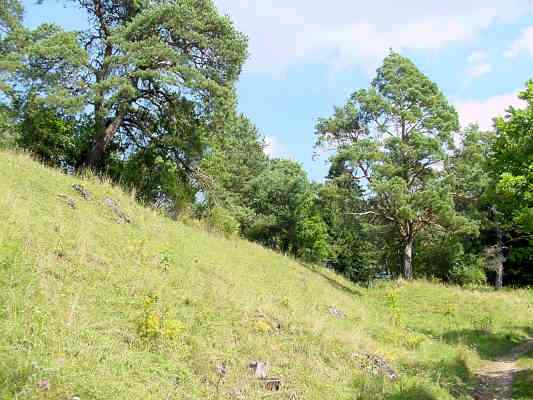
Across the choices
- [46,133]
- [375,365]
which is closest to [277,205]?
[46,133]

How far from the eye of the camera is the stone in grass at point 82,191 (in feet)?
46.6

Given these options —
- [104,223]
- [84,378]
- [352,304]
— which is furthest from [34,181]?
[352,304]

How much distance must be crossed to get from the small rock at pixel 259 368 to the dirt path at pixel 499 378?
522cm

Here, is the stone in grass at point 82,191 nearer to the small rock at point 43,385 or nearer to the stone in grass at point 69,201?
the stone in grass at point 69,201

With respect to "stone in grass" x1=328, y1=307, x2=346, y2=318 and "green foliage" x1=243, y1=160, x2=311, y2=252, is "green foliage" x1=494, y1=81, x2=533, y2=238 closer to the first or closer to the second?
"stone in grass" x1=328, y1=307, x2=346, y2=318

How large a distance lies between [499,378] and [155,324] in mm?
9159

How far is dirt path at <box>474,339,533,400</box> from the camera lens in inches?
400

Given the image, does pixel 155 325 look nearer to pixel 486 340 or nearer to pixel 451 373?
pixel 451 373

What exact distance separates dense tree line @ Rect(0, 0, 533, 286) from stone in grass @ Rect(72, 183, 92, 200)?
4.12m

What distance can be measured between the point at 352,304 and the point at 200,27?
44.1 ft

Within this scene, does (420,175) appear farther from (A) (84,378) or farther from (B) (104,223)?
(A) (84,378)

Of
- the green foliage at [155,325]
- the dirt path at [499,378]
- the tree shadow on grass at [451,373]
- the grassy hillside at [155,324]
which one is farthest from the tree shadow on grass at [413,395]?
the green foliage at [155,325]

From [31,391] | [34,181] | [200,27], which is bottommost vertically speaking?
[31,391]

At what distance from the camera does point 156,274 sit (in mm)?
10102
